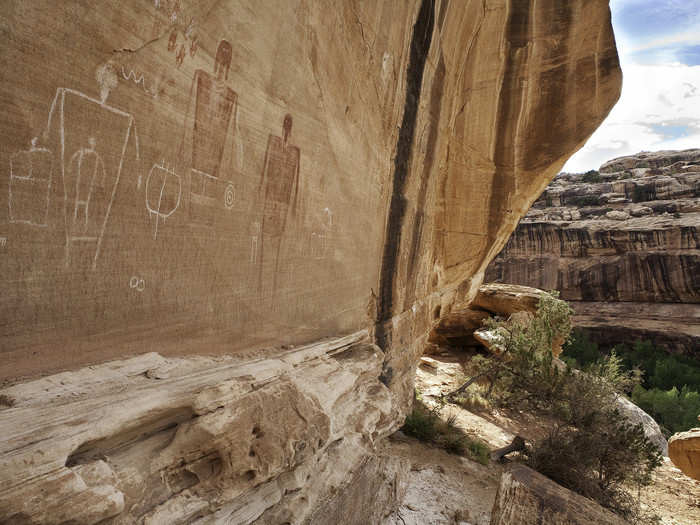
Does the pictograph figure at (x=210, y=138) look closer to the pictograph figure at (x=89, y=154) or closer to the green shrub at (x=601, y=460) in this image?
the pictograph figure at (x=89, y=154)

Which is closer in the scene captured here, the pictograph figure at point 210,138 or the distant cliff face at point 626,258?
the pictograph figure at point 210,138

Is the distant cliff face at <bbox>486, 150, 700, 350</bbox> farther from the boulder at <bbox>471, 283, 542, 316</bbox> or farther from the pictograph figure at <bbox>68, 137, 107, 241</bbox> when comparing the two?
the pictograph figure at <bbox>68, 137, 107, 241</bbox>

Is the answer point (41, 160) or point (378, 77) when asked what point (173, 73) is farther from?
point (378, 77)

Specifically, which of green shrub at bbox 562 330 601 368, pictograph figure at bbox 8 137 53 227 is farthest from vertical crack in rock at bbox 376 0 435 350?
green shrub at bbox 562 330 601 368

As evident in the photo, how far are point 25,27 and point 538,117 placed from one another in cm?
654

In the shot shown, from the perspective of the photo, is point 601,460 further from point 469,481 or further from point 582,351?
point 582,351

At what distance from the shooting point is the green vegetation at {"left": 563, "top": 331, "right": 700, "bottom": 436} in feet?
41.1

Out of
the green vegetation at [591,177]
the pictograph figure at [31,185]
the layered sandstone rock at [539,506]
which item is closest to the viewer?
the pictograph figure at [31,185]

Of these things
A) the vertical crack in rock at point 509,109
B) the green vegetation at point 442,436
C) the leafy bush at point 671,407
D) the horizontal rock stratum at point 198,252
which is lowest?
the leafy bush at point 671,407

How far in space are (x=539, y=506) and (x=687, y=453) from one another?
697cm

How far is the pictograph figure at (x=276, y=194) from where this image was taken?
2.11m

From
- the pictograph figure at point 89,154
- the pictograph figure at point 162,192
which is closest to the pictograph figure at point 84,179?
the pictograph figure at point 89,154

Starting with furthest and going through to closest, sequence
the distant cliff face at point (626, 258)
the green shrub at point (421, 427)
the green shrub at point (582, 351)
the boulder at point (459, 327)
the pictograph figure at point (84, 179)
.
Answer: the distant cliff face at point (626, 258)
the green shrub at point (582, 351)
the boulder at point (459, 327)
the green shrub at point (421, 427)
the pictograph figure at point (84, 179)

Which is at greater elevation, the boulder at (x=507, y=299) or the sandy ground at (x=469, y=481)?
the boulder at (x=507, y=299)
